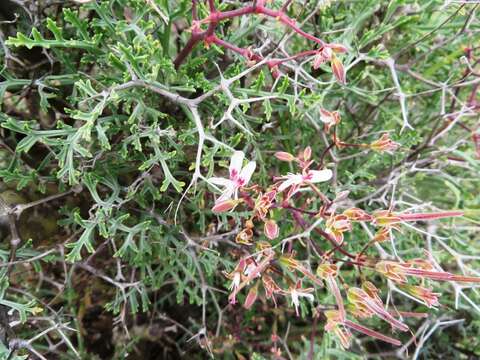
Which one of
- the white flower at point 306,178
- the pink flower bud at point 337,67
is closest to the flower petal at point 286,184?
the white flower at point 306,178

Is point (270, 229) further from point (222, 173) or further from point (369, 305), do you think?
point (222, 173)

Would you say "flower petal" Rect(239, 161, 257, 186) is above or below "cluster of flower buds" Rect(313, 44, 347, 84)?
below

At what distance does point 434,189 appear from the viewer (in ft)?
3.89

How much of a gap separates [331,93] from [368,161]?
0.14m

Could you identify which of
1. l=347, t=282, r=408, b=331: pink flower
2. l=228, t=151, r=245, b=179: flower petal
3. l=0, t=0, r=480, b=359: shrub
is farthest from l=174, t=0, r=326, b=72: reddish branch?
l=347, t=282, r=408, b=331: pink flower

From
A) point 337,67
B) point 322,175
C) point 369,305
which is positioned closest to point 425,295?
point 369,305

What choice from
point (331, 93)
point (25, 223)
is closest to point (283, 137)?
point (331, 93)

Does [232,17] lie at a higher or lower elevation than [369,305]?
higher

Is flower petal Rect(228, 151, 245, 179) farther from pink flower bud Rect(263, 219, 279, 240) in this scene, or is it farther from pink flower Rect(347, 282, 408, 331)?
pink flower Rect(347, 282, 408, 331)

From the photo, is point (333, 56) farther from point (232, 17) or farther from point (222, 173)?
point (222, 173)

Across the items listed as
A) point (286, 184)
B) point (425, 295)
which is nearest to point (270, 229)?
point (286, 184)

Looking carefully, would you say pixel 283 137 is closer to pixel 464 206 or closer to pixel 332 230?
pixel 332 230

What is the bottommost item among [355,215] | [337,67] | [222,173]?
[222,173]

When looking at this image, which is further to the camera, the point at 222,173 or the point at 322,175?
the point at 222,173
